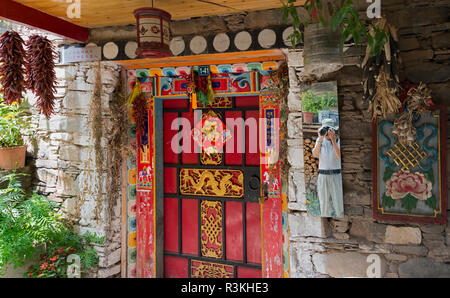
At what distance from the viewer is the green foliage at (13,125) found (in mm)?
3723

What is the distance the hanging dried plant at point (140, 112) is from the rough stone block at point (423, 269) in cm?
274

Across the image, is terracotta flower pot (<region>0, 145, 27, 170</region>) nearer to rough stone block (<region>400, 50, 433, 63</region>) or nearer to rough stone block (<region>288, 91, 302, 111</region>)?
rough stone block (<region>288, 91, 302, 111</region>)

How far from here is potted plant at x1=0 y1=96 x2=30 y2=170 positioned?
367 centimetres

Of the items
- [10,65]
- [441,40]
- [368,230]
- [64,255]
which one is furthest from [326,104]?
[64,255]

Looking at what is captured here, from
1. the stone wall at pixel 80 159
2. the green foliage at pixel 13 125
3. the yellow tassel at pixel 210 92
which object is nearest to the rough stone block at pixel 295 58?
the yellow tassel at pixel 210 92

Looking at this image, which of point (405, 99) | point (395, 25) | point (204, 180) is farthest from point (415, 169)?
point (204, 180)

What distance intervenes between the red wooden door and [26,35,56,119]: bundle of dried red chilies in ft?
3.90

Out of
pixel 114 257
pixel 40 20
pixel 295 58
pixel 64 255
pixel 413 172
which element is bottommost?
pixel 114 257

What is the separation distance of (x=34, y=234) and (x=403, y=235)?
317 cm

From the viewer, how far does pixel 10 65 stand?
3.15m

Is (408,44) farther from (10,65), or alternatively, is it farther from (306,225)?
(10,65)

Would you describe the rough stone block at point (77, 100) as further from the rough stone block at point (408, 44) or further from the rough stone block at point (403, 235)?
the rough stone block at point (403, 235)

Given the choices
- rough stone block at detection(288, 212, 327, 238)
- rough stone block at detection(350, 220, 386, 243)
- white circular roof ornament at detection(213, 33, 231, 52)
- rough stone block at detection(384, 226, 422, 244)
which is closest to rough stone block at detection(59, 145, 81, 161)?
white circular roof ornament at detection(213, 33, 231, 52)

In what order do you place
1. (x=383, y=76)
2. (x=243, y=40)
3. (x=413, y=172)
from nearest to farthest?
(x=383, y=76) < (x=413, y=172) < (x=243, y=40)
